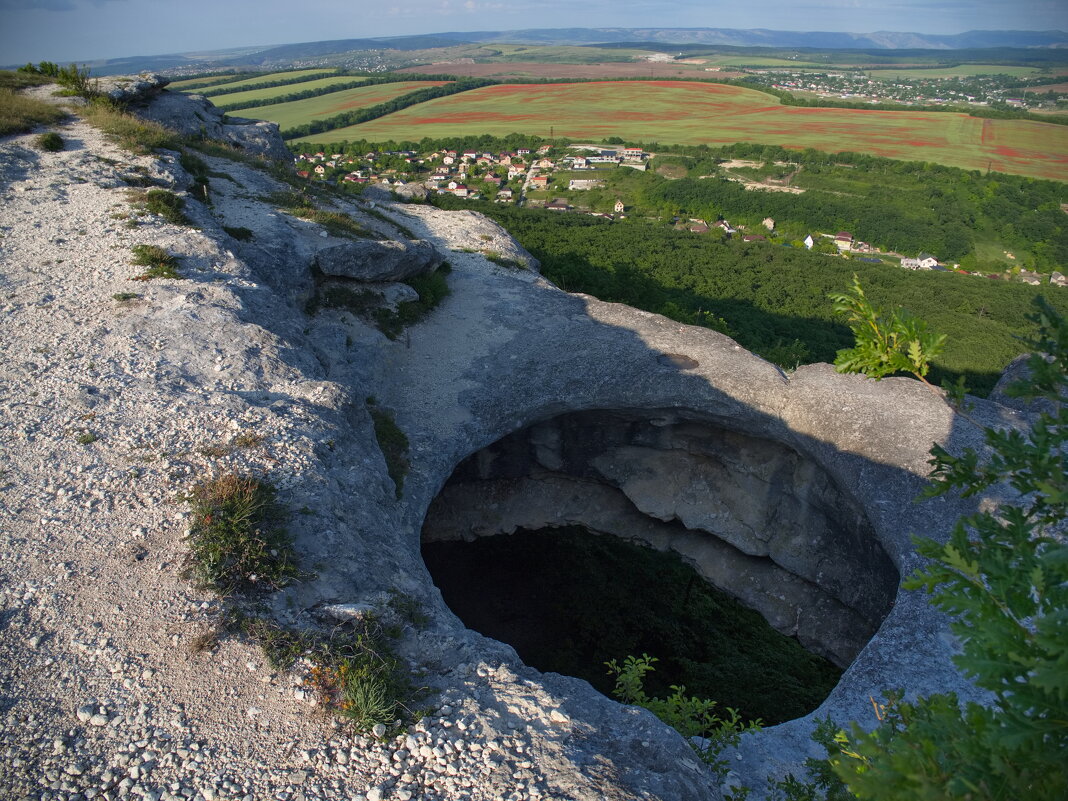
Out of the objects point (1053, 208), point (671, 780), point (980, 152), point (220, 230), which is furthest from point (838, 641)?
point (980, 152)

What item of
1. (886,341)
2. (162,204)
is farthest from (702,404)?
(162,204)

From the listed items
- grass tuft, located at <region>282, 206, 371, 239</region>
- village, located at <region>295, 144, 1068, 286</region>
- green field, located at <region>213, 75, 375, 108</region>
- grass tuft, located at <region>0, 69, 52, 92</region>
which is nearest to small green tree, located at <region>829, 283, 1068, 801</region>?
grass tuft, located at <region>282, 206, 371, 239</region>

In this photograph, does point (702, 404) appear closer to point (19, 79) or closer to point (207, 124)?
point (207, 124)

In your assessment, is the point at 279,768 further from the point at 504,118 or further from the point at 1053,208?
the point at 504,118

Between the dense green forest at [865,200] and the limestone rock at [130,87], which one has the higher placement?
the limestone rock at [130,87]

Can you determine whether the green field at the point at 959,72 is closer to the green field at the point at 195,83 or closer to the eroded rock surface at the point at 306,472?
the eroded rock surface at the point at 306,472

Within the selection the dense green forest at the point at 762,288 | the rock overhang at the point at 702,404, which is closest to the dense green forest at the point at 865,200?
the dense green forest at the point at 762,288

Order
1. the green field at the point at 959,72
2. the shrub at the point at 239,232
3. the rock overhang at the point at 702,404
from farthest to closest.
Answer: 1. the green field at the point at 959,72
2. the shrub at the point at 239,232
3. the rock overhang at the point at 702,404
